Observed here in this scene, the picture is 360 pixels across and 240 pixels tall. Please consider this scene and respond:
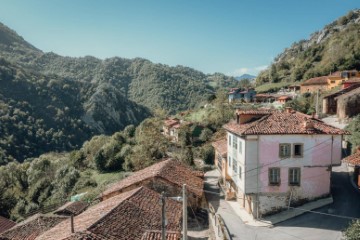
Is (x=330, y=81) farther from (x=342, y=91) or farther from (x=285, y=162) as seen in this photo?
(x=285, y=162)

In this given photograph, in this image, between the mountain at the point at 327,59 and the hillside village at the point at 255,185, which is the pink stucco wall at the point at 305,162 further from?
the mountain at the point at 327,59

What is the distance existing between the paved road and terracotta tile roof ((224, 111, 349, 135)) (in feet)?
16.5

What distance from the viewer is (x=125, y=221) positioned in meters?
17.0

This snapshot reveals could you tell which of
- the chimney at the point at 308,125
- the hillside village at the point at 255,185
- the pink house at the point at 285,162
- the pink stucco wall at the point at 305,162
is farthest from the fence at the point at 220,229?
the chimney at the point at 308,125

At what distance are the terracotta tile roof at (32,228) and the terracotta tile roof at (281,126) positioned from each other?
16469mm

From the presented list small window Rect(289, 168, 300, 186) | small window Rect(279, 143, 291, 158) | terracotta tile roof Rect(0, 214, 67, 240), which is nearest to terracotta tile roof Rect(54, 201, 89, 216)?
terracotta tile roof Rect(0, 214, 67, 240)

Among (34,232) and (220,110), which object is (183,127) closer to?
(220,110)

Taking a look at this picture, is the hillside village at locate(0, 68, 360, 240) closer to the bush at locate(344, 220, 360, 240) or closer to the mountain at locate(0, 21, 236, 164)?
the bush at locate(344, 220, 360, 240)

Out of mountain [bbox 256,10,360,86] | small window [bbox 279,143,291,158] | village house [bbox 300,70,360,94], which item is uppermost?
mountain [bbox 256,10,360,86]

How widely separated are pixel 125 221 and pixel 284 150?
12.0 meters

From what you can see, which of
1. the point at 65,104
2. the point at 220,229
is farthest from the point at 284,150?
the point at 65,104

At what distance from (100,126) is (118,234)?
97896 millimetres

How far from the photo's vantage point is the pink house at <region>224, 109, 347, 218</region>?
21.8 metres

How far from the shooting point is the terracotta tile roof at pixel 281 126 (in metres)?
21.8
